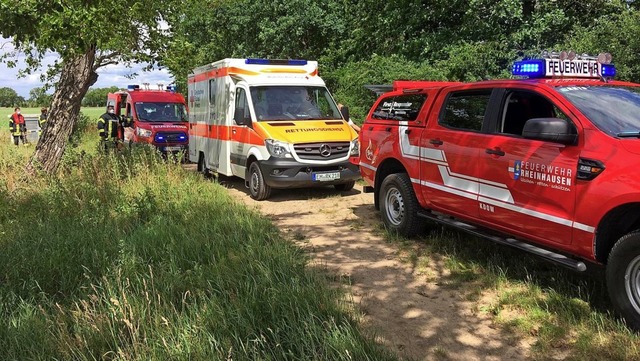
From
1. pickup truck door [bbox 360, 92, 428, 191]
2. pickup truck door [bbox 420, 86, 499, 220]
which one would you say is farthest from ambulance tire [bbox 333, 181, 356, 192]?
pickup truck door [bbox 420, 86, 499, 220]

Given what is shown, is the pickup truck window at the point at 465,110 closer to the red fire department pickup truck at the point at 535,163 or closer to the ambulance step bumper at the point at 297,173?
the red fire department pickup truck at the point at 535,163

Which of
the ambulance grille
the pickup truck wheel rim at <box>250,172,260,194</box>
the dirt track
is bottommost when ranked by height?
the dirt track

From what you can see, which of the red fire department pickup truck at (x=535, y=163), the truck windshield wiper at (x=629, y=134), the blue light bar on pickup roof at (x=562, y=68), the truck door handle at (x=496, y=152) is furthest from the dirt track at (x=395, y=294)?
the blue light bar on pickup roof at (x=562, y=68)

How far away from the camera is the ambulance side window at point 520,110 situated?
4758 mm

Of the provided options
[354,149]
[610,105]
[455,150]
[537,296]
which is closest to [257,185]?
[354,149]

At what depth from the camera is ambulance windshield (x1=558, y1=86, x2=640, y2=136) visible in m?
3.89

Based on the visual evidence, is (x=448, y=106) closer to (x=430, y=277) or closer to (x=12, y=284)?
(x=430, y=277)

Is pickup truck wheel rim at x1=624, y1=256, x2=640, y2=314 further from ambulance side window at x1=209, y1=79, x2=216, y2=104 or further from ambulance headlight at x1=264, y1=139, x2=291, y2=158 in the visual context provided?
ambulance side window at x1=209, y1=79, x2=216, y2=104

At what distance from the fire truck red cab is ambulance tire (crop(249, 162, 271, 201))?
6055 millimetres

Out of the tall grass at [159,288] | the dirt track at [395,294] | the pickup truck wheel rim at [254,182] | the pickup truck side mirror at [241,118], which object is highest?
the pickup truck side mirror at [241,118]

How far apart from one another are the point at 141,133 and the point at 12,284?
1143cm

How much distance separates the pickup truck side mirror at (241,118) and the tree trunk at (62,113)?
3.07 meters

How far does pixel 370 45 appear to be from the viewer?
18672 millimetres

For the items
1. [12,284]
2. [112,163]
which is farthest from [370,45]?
[12,284]
